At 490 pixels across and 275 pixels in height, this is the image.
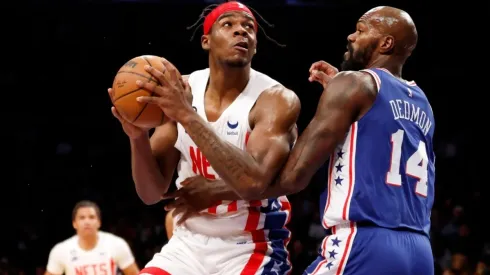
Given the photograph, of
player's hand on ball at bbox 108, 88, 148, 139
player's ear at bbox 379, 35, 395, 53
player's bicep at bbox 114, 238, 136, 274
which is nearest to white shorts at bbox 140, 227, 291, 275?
player's hand on ball at bbox 108, 88, 148, 139

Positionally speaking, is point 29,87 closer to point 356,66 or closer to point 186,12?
point 186,12

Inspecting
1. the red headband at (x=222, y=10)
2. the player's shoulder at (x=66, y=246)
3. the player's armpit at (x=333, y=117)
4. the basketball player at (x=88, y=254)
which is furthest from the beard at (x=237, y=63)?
the player's shoulder at (x=66, y=246)

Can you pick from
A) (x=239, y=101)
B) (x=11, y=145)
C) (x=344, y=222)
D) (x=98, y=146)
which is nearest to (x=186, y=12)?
(x=98, y=146)

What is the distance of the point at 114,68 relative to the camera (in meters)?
13.1

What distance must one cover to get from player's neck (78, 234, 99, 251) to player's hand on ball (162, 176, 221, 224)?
4.49 metres

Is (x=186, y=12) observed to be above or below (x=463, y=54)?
above

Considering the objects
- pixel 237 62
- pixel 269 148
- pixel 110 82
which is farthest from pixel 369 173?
pixel 110 82

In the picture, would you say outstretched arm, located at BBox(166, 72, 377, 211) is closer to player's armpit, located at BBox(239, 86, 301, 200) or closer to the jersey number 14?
player's armpit, located at BBox(239, 86, 301, 200)

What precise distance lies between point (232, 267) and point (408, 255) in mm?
1046

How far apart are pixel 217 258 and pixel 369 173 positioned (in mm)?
1062

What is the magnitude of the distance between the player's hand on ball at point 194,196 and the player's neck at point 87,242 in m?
4.49

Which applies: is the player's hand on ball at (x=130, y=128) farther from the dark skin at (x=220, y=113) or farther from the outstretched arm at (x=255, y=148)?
the outstretched arm at (x=255, y=148)

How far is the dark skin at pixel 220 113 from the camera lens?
347 centimetres

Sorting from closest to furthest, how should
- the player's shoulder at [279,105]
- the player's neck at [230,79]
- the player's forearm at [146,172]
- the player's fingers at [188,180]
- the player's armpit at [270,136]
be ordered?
1. the player's armpit at [270,136]
2. the player's shoulder at [279,105]
3. the player's forearm at [146,172]
4. the player's fingers at [188,180]
5. the player's neck at [230,79]
